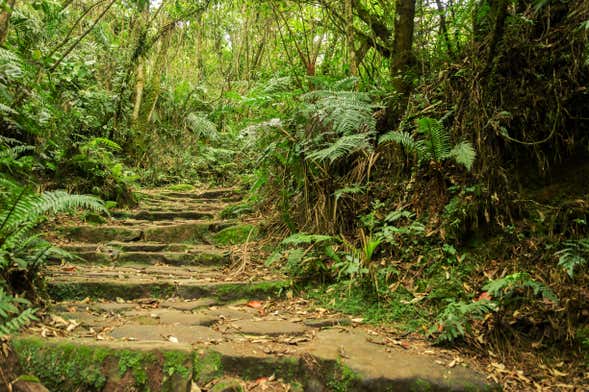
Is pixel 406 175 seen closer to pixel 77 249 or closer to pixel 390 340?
pixel 390 340

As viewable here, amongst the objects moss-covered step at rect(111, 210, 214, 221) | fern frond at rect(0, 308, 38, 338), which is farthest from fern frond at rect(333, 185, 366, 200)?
moss-covered step at rect(111, 210, 214, 221)

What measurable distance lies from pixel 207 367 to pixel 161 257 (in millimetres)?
2355

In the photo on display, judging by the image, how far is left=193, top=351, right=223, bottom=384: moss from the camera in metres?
2.28

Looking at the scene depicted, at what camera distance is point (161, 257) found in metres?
4.44

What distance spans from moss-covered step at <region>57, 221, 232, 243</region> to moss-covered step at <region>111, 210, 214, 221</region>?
52cm

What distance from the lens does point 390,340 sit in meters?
2.75

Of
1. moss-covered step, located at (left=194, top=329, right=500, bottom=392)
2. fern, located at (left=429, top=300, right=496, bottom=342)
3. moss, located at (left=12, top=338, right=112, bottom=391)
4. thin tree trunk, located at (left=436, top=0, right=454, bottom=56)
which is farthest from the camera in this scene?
thin tree trunk, located at (left=436, top=0, right=454, bottom=56)

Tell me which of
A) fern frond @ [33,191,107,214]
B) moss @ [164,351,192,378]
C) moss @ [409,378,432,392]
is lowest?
moss @ [409,378,432,392]

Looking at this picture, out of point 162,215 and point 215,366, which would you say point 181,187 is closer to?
point 162,215

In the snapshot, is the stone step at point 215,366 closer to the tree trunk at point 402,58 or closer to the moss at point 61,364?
the moss at point 61,364

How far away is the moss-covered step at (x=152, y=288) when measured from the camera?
326 centimetres

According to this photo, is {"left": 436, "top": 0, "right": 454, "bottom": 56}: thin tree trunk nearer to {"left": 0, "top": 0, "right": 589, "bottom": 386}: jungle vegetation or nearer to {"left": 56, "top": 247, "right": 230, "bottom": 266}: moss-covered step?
{"left": 0, "top": 0, "right": 589, "bottom": 386}: jungle vegetation

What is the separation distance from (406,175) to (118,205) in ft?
14.8

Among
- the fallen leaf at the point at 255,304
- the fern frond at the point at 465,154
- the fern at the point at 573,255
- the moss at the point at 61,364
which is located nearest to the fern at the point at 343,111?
the fern frond at the point at 465,154
